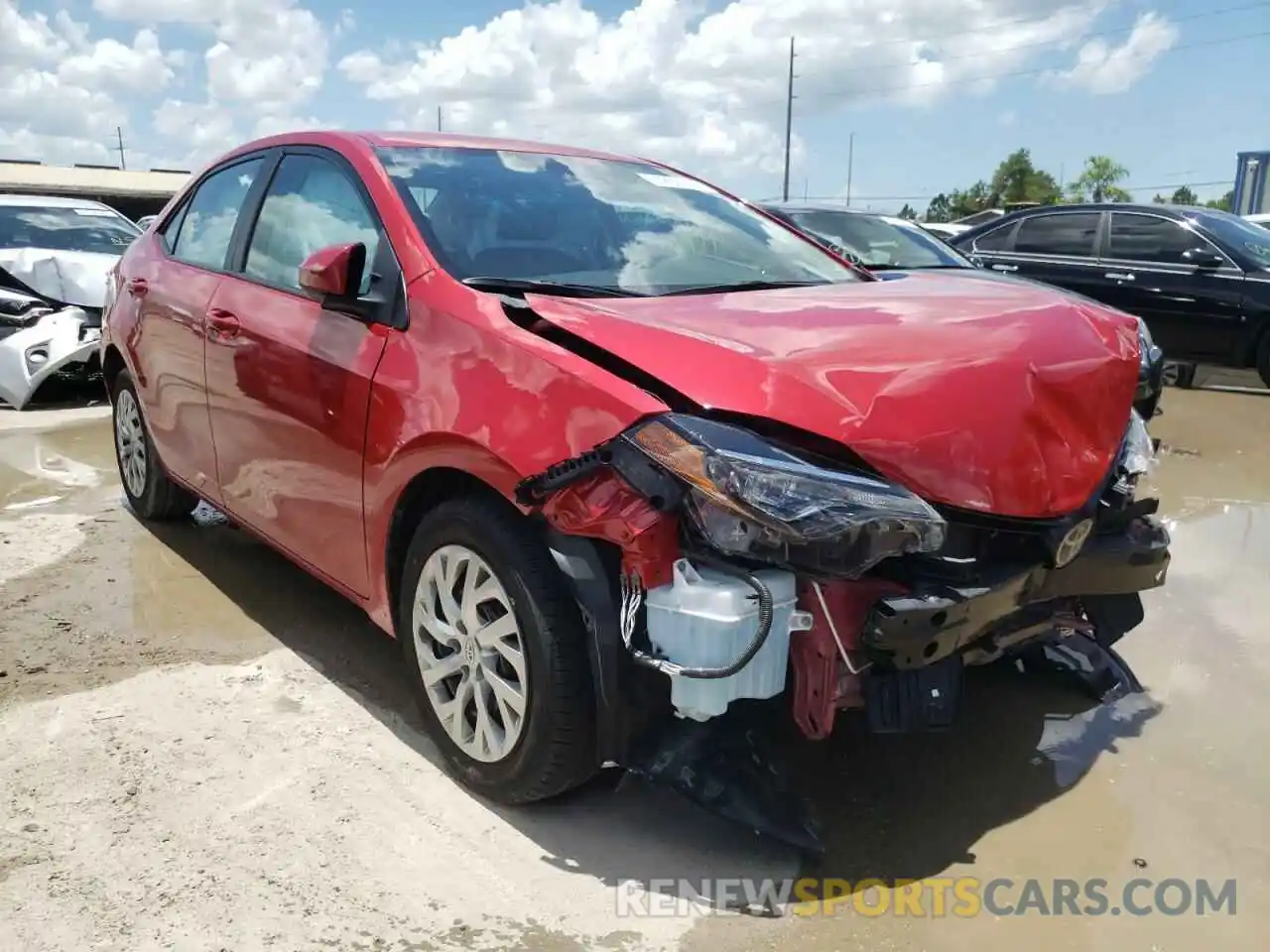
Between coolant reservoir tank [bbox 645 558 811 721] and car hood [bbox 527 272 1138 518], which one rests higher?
car hood [bbox 527 272 1138 518]

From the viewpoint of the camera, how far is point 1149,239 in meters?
9.12

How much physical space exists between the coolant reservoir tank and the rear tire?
3.38 meters

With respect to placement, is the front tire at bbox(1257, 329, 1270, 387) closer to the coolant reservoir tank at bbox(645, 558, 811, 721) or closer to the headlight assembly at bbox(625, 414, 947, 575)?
the headlight assembly at bbox(625, 414, 947, 575)

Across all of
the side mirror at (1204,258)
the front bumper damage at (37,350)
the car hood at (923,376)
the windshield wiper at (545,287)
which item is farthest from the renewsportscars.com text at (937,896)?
the side mirror at (1204,258)

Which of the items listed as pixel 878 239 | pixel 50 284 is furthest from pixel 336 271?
pixel 50 284

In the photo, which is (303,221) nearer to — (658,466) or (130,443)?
(658,466)

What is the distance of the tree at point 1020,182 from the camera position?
5838 centimetres

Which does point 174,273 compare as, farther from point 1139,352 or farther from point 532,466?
point 1139,352

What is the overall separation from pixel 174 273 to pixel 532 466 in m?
2.65

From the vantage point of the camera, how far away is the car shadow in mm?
2566

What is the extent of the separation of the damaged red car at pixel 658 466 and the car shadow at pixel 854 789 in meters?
0.17

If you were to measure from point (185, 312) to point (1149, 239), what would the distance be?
8.07 meters

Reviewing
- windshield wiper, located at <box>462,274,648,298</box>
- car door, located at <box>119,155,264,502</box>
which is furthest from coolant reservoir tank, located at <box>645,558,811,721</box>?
car door, located at <box>119,155,264,502</box>

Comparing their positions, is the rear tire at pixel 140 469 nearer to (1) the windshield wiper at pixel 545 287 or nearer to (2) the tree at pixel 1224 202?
(1) the windshield wiper at pixel 545 287
